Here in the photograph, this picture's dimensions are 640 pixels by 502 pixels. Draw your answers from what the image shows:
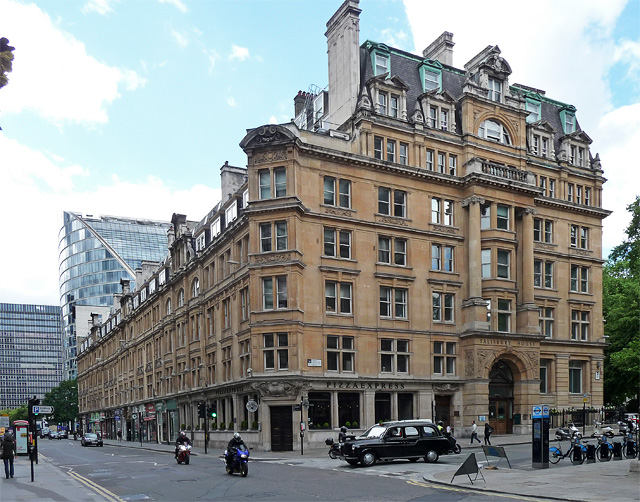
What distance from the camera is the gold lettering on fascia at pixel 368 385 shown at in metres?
43.9

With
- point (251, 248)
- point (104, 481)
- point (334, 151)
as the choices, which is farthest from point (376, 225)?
point (104, 481)

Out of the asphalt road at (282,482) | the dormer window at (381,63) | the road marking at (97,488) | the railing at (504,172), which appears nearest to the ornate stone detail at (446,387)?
the asphalt road at (282,482)

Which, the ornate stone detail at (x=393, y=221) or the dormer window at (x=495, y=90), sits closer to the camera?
the ornate stone detail at (x=393, y=221)

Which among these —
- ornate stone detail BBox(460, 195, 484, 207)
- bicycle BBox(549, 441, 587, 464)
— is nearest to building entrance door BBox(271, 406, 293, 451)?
bicycle BBox(549, 441, 587, 464)

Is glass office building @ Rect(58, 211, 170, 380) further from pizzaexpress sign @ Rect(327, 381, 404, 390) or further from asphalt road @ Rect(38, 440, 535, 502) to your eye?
asphalt road @ Rect(38, 440, 535, 502)

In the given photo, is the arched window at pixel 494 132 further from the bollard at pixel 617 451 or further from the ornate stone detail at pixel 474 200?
the bollard at pixel 617 451

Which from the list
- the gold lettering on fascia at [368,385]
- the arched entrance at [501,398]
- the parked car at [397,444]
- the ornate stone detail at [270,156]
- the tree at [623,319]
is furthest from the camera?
the arched entrance at [501,398]

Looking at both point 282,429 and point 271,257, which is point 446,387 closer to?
point 282,429

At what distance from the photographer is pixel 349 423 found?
44000 mm

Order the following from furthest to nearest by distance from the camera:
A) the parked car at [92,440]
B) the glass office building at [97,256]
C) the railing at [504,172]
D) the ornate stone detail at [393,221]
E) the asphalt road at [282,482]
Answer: the glass office building at [97,256] → the parked car at [92,440] → the railing at [504,172] → the ornate stone detail at [393,221] → the asphalt road at [282,482]

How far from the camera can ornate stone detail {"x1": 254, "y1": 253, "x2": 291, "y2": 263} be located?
4341 centimetres

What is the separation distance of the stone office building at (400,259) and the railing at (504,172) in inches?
6.3

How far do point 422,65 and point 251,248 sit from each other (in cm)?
2052

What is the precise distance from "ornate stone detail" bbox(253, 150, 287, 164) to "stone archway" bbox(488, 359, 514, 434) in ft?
69.7
